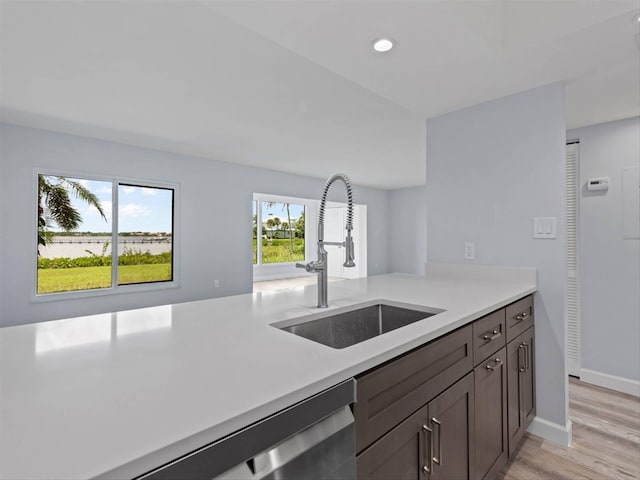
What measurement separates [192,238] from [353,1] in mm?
4345

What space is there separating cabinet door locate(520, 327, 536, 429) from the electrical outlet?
0.62m

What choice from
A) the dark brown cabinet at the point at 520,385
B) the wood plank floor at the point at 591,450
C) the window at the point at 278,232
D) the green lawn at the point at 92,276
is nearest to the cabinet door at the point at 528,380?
the dark brown cabinet at the point at 520,385

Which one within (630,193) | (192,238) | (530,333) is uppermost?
(630,193)

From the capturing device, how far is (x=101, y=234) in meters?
4.34

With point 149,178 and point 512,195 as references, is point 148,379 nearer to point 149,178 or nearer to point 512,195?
point 512,195

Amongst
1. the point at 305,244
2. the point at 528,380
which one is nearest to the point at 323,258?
the point at 528,380

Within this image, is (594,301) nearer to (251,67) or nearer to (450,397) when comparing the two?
(450,397)

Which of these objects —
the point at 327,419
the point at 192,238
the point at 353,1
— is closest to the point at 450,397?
the point at 327,419

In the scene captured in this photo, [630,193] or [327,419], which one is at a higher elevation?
[630,193]

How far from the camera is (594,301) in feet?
9.02

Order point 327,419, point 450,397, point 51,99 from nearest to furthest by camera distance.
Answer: point 327,419 < point 450,397 < point 51,99

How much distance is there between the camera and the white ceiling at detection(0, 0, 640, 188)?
1.55 m

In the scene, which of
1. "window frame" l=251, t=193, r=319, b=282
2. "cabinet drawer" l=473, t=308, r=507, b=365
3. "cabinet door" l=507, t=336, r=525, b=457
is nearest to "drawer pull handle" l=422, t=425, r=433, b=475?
"cabinet drawer" l=473, t=308, r=507, b=365

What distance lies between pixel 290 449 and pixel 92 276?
4.67 m
